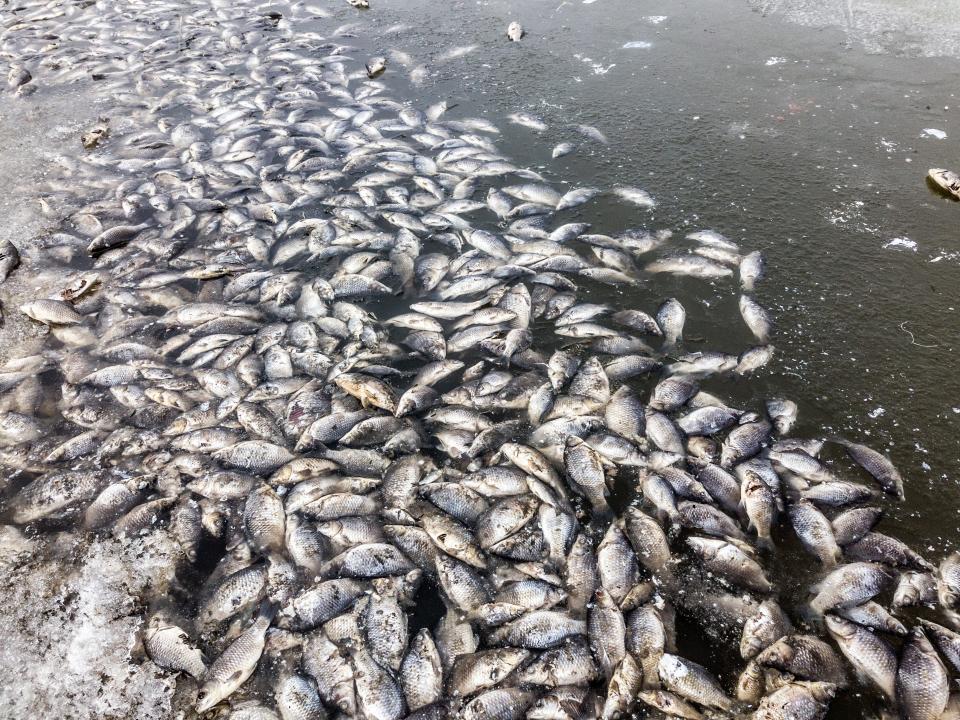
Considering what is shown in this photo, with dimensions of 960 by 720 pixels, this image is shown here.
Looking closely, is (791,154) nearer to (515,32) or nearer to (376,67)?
(515,32)

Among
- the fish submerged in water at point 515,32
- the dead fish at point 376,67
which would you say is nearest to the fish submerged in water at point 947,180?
the fish submerged in water at point 515,32

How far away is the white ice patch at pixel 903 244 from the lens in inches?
211

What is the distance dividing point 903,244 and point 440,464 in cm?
534

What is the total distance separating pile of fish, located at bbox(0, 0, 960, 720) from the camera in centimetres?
294

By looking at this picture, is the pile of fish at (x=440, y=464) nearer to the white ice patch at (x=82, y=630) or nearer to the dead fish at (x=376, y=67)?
the white ice patch at (x=82, y=630)

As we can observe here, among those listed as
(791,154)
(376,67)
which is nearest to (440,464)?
(791,154)

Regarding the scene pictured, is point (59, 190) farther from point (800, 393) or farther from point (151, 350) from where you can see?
point (800, 393)

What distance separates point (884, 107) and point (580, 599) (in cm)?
831

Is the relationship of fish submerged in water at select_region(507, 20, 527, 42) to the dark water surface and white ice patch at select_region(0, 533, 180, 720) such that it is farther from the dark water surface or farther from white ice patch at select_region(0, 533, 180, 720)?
white ice patch at select_region(0, 533, 180, 720)

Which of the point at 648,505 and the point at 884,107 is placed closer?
the point at 648,505

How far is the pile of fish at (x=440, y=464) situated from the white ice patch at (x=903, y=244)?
62.4 inches

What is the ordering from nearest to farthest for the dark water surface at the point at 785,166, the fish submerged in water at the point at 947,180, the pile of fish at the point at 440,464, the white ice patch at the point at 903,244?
the pile of fish at the point at 440,464
the dark water surface at the point at 785,166
the white ice patch at the point at 903,244
the fish submerged in water at the point at 947,180

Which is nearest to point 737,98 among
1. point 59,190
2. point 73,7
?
point 59,190

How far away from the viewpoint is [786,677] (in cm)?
282
